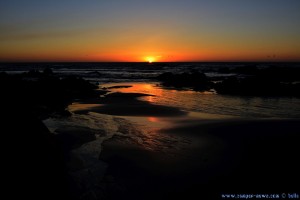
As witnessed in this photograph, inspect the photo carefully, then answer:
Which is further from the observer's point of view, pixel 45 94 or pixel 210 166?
pixel 45 94

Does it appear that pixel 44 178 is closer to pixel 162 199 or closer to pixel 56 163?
pixel 56 163

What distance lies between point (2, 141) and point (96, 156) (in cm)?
366

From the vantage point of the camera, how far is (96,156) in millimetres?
8820

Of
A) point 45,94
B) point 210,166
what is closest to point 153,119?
point 210,166

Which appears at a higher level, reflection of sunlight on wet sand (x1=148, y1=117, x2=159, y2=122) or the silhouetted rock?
the silhouetted rock

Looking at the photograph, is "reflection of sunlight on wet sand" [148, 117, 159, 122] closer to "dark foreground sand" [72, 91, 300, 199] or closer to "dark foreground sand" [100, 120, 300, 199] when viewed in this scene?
"dark foreground sand" [72, 91, 300, 199]

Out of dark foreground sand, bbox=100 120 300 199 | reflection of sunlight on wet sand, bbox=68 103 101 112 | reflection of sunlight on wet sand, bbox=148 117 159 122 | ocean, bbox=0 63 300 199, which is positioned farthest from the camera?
reflection of sunlight on wet sand, bbox=68 103 101 112

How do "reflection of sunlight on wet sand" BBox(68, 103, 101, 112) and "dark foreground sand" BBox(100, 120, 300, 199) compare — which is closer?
"dark foreground sand" BBox(100, 120, 300, 199)

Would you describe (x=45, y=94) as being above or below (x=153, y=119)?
above

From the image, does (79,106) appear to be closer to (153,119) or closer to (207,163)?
(153,119)

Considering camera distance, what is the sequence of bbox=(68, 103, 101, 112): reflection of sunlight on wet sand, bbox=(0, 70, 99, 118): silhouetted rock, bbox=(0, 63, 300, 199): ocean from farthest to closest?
bbox=(68, 103, 101, 112): reflection of sunlight on wet sand
bbox=(0, 70, 99, 118): silhouetted rock
bbox=(0, 63, 300, 199): ocean

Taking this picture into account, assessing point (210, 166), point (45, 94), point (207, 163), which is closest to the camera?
point (210, 166)

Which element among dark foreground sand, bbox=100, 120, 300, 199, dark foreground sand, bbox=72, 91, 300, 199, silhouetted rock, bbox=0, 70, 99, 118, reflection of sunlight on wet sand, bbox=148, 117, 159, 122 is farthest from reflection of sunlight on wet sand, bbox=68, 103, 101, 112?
dark foreground sand, bbox=100, 120, 300, 199

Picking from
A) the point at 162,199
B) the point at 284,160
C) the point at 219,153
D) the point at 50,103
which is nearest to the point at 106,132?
the point at 219,153
